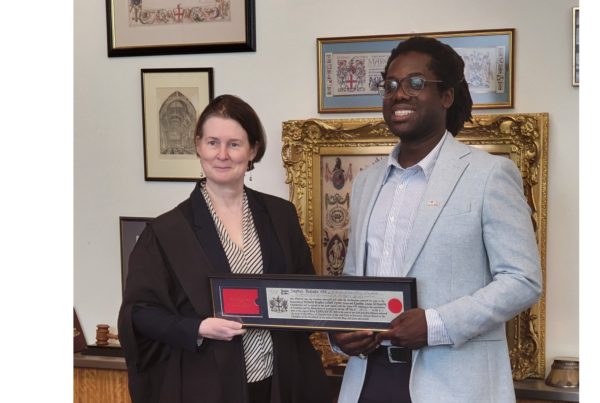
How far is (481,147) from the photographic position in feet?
A: 9.10

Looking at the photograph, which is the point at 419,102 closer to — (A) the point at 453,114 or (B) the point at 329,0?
(A) the point at 453,114

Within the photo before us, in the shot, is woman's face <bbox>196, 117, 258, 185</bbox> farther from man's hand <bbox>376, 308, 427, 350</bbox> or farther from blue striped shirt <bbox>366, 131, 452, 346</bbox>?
man's hand <bbox>376, 308, 427, 350</bbox>

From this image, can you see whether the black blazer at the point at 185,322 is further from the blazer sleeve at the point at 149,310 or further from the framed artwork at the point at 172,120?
the framed artwork at the point at 172,120

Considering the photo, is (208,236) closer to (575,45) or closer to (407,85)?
(407,85)

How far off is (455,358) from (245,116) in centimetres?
106

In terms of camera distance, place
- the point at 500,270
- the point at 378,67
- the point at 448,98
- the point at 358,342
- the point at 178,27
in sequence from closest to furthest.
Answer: the point at 500,270 < the point at 358,342 < the point at 448,98 < the point at 378,67 < the point at 178,27

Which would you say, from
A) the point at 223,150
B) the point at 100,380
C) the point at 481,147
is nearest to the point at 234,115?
the point at 223,150

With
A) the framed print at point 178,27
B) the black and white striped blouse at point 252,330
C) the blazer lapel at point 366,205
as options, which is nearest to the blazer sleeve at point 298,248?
the black and white striped blouse at point 252,330

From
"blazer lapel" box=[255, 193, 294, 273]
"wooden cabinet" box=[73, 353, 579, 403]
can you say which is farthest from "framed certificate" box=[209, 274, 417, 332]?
"wooden cabinet" box=[73, 353, 579, 403]

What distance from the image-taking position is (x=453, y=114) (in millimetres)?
2078

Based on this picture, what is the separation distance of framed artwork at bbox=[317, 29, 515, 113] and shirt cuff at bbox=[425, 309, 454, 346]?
133cm

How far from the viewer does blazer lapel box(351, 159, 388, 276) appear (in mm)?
2029

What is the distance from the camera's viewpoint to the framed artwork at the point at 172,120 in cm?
324

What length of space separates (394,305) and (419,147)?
51cm
